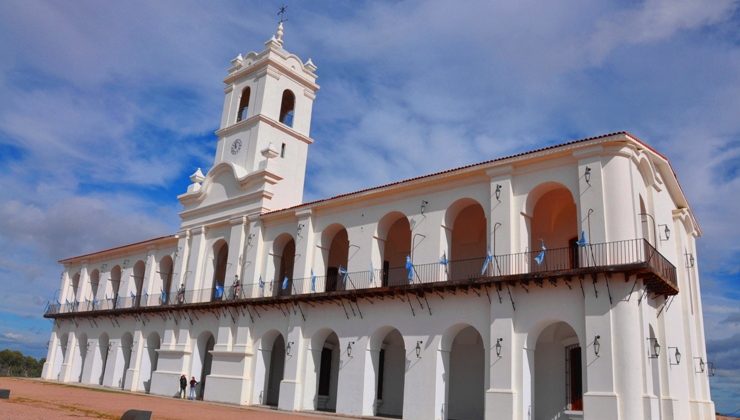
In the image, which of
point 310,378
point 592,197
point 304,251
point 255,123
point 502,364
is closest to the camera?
point 592,197

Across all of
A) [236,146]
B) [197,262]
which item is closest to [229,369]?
[197,262]

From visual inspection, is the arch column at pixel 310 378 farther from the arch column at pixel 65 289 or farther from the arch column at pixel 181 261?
the arch column at pixel 65 289

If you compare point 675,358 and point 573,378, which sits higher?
point 675,358

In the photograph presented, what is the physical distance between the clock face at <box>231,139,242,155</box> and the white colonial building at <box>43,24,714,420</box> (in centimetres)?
9

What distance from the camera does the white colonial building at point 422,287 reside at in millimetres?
18000

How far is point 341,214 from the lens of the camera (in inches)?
1011

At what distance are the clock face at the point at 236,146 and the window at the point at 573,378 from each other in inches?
769

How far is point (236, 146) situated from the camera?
32.8 meters

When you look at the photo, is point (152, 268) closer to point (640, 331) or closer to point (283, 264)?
point (283, 264)

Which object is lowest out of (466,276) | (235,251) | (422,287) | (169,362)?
(169,362)

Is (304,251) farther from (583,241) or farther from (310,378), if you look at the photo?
(583,241)

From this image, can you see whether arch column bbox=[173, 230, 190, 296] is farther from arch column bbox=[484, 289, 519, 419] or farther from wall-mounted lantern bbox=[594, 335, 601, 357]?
wall-mounted lantern bbox=[594, 335, 601, 357]

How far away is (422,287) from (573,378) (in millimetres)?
5759

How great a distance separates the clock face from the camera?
32500 mm
